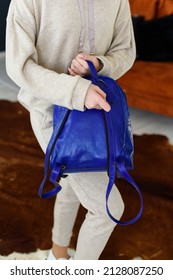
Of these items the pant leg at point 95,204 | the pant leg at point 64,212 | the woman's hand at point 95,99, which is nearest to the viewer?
the woman's hand at point 95,99

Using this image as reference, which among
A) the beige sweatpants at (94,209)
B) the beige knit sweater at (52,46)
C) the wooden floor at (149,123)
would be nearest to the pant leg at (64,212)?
the beige sweatpants at (94,209)

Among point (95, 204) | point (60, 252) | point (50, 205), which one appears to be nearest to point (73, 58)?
point (95, 204)

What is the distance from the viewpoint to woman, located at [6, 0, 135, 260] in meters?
0.84

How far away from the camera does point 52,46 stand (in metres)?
0.90

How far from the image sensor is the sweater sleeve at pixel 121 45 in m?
0.97

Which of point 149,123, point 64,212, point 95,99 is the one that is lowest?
point 149,123

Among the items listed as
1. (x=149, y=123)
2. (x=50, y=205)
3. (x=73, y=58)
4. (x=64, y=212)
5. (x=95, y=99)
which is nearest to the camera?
(x=95, y=99)

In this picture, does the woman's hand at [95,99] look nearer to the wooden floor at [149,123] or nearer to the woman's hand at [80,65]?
the woman's hand at [80,65]

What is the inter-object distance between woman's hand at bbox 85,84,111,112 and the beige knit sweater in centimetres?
1

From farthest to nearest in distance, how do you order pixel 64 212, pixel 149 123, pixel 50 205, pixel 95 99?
pixel 149 123
pixel 50 205
pixel 64 212
pixel 95 99

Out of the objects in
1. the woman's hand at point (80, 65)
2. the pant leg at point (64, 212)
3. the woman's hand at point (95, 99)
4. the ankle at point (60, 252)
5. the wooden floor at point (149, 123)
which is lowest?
the wooden floor at point (149, 123)

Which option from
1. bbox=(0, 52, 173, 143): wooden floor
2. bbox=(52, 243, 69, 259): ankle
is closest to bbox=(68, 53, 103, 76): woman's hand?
bbox=(52, 243, 69, 259): ankle

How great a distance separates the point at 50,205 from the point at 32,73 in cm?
84

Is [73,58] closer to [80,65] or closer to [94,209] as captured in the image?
[80,65]
